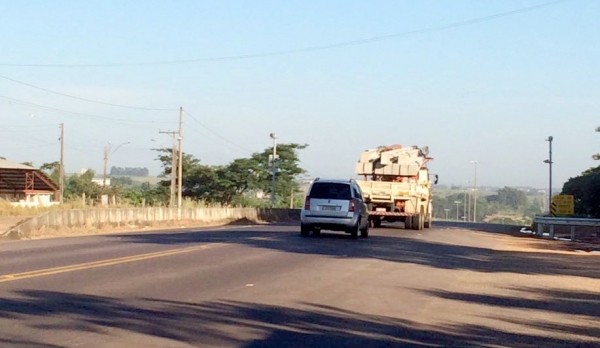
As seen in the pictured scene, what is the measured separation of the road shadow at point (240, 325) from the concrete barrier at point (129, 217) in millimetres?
16894

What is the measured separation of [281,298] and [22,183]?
60.4 meters

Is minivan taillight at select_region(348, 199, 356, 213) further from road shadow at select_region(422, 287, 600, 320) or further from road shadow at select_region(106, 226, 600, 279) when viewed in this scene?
road shadow at select_region(422, 287, 600, 320)

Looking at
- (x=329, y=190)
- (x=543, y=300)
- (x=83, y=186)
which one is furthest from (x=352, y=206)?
(x=83, y=186)

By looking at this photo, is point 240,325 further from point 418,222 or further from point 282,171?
point 282,171

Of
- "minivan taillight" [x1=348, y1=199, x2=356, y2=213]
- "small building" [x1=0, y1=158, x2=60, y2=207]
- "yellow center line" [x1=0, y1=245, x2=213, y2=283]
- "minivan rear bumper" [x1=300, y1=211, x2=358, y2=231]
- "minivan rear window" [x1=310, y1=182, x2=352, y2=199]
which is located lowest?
"yellow center line" [x1=0, y1=245, x2=213, y2=283]

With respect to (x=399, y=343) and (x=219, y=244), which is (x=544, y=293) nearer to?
(x=399, y=343)

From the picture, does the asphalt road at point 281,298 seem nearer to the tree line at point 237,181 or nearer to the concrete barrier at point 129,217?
the concrete barrier at point 129,217

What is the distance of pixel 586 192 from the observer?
63000 millimetres

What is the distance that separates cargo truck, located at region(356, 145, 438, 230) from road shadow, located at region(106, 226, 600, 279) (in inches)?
271

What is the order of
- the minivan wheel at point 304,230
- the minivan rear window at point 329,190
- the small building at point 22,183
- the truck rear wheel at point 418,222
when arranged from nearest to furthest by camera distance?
the minivan rear window at point 329,190
the minivan wheel at point 304,230
the truck rear wheel at point 418,222
the small building at point 22,183

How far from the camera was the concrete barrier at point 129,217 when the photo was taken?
98.7 feet

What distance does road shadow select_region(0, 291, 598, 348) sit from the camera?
33.4 ft

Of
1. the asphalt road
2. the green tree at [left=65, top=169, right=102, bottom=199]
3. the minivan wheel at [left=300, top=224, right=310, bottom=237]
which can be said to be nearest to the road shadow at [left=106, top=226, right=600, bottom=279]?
the asphalt road

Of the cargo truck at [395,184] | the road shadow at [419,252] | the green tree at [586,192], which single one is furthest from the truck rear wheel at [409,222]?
the green tree at [586,192]
